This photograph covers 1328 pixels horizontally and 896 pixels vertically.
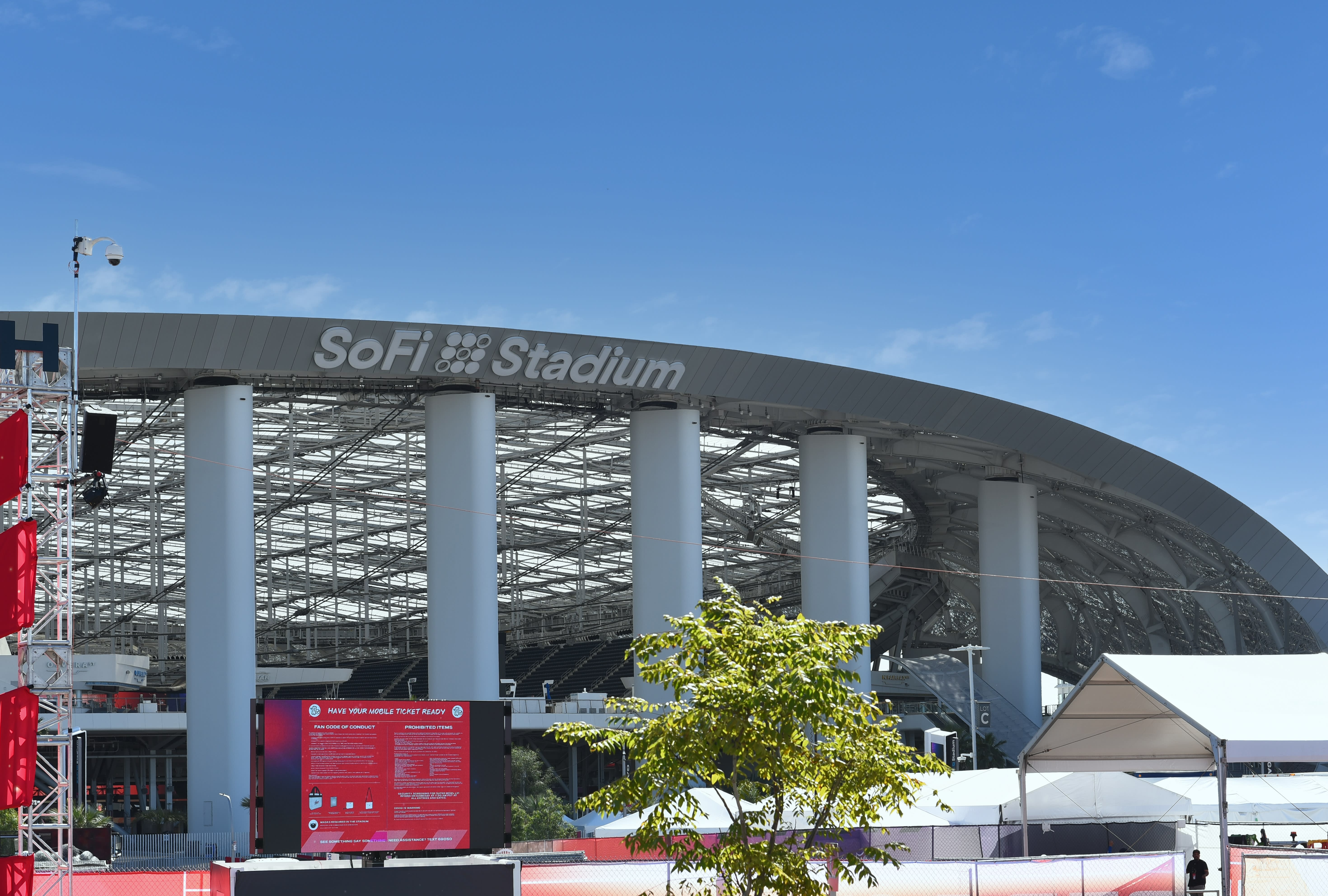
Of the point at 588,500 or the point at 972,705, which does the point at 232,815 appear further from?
the point at 588,500

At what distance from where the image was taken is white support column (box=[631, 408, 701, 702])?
168 feet

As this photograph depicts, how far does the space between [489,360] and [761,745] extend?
35.0 m

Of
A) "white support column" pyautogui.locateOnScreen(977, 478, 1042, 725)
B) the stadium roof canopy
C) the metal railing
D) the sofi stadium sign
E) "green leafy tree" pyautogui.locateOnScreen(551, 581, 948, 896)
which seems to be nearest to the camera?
"green leafy tree" pyautogui.locateOnScreen(551, 581, 948, 896)

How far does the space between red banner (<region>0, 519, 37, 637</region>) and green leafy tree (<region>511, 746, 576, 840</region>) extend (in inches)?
558

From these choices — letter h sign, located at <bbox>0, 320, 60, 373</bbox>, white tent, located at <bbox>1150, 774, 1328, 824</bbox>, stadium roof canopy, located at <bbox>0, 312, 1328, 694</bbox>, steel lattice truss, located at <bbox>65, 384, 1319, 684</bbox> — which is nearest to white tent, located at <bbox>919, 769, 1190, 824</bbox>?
white tent, located at <bbox>1150, 774, 1328, 824</bbox>

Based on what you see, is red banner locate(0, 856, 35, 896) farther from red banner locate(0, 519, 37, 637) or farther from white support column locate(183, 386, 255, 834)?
white support column locate(183, 386, 255, 834)

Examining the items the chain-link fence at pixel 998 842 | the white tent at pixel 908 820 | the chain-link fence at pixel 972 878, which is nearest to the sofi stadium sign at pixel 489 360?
the chain-link fence at pixel 998 842

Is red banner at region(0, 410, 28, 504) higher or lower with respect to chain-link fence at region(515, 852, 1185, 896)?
higher

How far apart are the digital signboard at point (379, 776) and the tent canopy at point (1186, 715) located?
9021 millimetres

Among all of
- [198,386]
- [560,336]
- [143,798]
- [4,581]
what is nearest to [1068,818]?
[4,581]

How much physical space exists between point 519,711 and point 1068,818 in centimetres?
3104

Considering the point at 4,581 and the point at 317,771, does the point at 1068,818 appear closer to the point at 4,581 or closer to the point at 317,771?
the point at 317,771

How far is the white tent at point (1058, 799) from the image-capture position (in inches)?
1238

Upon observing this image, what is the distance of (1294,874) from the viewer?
60.2 ft
